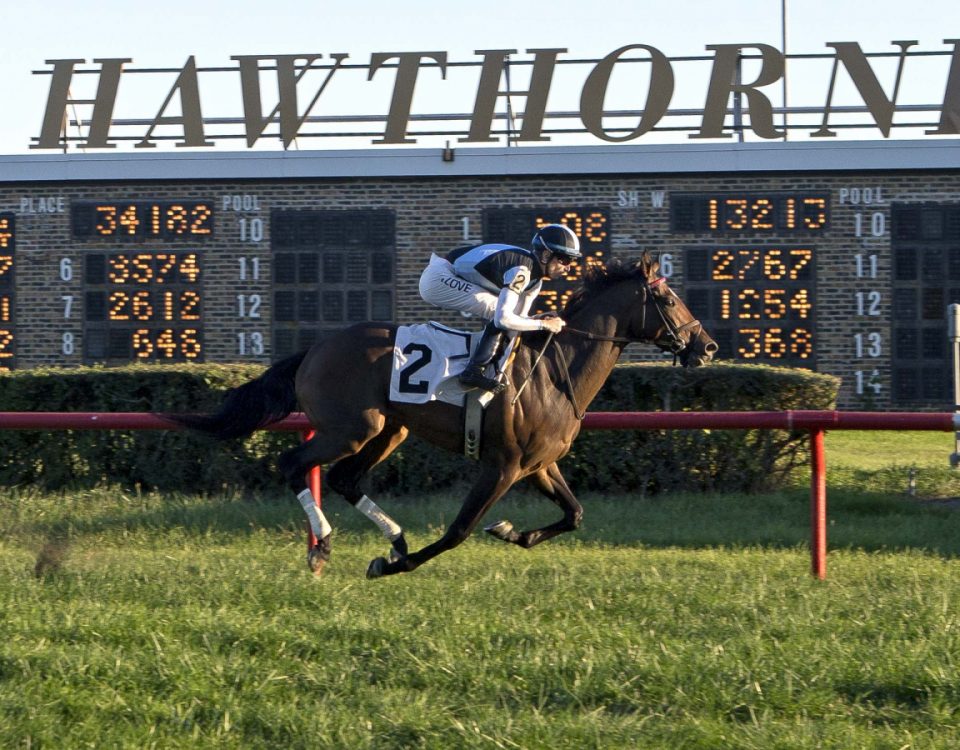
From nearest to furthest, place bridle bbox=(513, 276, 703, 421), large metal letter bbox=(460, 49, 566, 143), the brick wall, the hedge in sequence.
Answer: bridle bbox=(513, 276, 703, 421) → the hedge → the brick wall → large metal letter bbox=(460, 49, 566, 143)

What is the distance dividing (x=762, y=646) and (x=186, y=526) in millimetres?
4635

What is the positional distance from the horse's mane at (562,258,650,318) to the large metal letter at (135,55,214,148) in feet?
40.2

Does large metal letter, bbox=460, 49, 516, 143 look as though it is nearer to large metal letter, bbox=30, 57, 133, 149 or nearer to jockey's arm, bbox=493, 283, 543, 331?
large metal letter, bbox=30, 57, 133, 149

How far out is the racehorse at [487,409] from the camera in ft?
20.7

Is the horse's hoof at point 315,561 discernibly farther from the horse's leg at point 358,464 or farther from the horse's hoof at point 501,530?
the horse's hoof at point 501,530

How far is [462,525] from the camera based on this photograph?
618cm

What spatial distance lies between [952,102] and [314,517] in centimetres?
1397

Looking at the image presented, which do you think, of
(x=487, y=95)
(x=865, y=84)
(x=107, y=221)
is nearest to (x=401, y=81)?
(x=487, y=95)

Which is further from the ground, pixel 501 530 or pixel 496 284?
pixel 496 284

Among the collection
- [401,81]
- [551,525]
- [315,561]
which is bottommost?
[315,561]

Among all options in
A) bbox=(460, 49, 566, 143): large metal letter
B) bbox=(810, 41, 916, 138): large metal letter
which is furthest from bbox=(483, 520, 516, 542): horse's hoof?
bbox=(810, 41, 916, 138): large metal letter

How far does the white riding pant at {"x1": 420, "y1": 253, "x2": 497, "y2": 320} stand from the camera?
667 centimetres

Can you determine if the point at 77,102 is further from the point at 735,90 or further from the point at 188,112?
the point at 735,90

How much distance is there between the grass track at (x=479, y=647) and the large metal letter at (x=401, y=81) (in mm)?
10941
